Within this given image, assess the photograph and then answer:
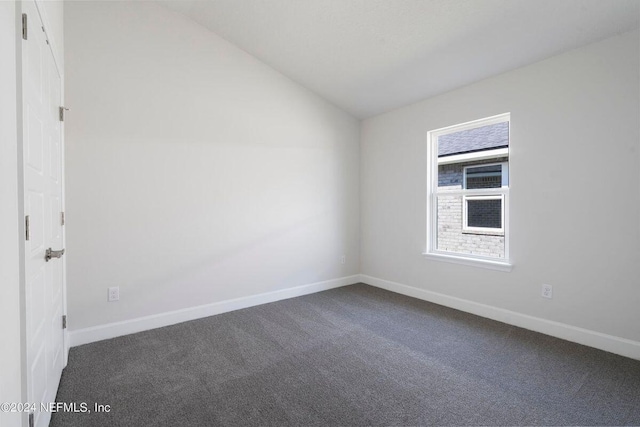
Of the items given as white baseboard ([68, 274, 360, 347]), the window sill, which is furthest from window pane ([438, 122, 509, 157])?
white baseboard ([68, 274, 360, 347])

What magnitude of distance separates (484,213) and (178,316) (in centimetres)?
341

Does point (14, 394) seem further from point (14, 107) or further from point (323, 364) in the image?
point (323, 364)

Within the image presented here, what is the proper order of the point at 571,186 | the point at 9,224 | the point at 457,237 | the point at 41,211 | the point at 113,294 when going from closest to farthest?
the point at 9,224 < the point at 41,211 < the point at 571,186 < the point at 113,294 < the point at 457,237

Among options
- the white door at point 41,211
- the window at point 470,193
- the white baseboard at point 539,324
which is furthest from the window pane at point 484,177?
the white door at point 41,211

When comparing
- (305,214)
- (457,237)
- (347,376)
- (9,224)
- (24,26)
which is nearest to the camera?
(9,224)

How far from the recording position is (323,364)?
2.33 meters

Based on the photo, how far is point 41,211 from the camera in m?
1.61

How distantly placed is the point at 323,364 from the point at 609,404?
178cm

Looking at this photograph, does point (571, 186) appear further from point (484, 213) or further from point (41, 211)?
point (41, 211)

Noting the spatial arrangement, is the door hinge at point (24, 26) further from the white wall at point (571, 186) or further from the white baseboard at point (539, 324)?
the white baseboard at point (539, 324)

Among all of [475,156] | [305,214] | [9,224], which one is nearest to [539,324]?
[475,156]

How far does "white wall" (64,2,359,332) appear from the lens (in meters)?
2.71

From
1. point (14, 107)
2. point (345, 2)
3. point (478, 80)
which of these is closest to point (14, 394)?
point (14, 107)

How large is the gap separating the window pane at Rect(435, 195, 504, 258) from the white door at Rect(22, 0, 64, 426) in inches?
144
